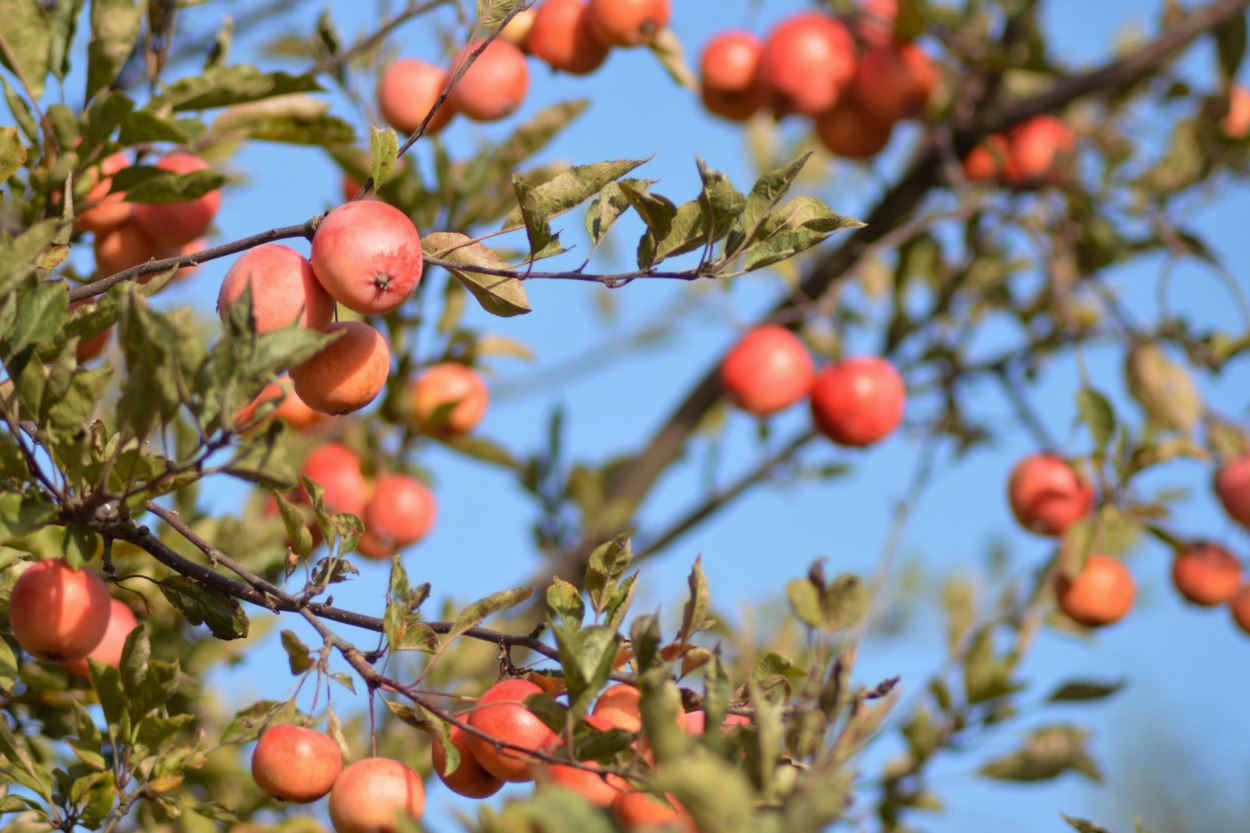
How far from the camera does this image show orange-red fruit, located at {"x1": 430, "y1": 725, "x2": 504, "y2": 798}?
1.07 meters

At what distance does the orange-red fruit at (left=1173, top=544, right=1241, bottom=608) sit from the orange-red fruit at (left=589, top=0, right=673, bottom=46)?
1517 mm

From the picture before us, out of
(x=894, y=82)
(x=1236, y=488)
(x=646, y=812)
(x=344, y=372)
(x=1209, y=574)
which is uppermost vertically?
(x=894, y=82)

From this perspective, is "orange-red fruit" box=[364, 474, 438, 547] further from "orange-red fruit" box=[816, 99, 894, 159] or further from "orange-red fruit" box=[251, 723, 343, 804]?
"orange-red fruit" box=[816, 99, 894, 159]

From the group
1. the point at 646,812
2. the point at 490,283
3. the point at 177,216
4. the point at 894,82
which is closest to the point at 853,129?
the point at 894,82

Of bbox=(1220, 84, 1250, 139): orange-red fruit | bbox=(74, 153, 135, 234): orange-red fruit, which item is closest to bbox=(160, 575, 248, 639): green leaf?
bbox=(74, 153, 135, 234): orange-red fruit

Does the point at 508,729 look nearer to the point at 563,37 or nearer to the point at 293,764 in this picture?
the point at 293,764

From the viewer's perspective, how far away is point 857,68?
2473 millimetres

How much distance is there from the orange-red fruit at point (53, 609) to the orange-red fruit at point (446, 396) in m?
1.03

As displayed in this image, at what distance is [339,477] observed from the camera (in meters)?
2.07

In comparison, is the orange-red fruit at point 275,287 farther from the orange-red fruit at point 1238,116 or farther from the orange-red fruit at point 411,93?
Result: the orange-red fruit at point 1238,116

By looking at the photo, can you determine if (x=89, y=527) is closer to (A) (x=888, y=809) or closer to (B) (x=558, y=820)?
(B) (x=558, y=820)

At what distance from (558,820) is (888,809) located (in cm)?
146

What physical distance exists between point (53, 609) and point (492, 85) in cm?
96

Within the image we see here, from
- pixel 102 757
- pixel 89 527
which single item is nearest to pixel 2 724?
pixel 102 757
